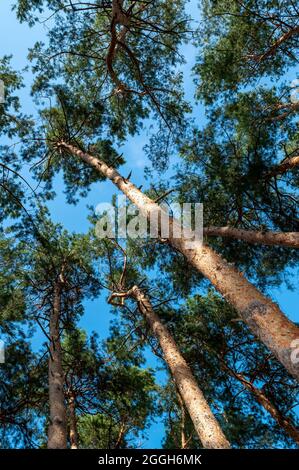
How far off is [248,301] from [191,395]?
2223mm

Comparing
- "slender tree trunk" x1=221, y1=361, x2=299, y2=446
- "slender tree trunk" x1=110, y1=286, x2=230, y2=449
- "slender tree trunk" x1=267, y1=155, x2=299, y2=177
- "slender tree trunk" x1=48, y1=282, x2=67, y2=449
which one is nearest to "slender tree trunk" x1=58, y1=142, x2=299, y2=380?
"slender tree trunk" x1=110, y1=286, x2=230, y2=449

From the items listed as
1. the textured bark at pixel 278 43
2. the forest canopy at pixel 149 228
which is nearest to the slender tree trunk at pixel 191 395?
the forest canopy at pixel 149 228

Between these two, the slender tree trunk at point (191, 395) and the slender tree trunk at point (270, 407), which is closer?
the slender tree trunk at point (191, 395)

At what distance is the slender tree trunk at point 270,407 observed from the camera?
6.97 metres

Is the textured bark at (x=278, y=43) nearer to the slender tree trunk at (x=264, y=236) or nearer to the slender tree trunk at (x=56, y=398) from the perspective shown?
the slender tree trunk at (x=264, y=236)

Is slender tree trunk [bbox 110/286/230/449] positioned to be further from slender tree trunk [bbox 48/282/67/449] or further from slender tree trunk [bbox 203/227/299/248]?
slender tree trunk [bbox 203/227/299/248]

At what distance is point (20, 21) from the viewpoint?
8008 millimetres

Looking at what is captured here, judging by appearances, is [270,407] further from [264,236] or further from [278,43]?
[278,43]

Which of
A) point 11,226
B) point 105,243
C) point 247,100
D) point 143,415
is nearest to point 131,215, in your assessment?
point 105,243

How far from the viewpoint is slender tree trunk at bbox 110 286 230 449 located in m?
4.43

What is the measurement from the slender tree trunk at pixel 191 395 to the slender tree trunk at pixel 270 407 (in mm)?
1894

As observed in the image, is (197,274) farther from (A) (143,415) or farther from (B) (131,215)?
(A) (143,415)

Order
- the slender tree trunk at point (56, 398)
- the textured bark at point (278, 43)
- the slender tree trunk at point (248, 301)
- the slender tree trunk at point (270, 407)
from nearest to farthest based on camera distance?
the slender tree trunk at point (248, 301) → the slender tree trunk at point (56, 398) → the slender tree trunk at point (270, 407) → the textured bark at point (278, 43)
